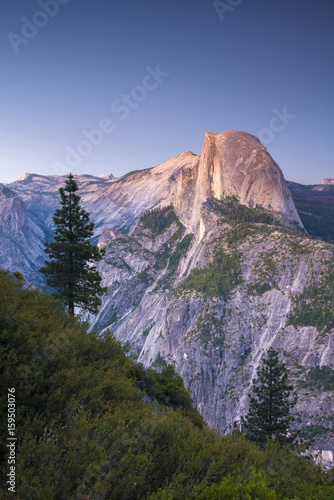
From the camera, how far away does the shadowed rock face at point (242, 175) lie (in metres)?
144

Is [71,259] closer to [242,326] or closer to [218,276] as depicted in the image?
[242,326]

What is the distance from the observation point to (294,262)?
10025cm

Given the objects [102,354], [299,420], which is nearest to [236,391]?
[299,420]

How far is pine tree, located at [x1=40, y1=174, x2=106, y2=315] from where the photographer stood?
899 inches

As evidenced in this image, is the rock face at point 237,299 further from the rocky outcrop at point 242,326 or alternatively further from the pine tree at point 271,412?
the pine tree at point 271,412

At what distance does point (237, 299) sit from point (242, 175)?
77070 mm

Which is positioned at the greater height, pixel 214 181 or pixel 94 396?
pixel 214 181

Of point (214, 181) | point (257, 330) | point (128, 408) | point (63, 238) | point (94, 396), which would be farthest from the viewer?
point (214, 181)

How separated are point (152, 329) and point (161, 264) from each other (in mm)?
59833

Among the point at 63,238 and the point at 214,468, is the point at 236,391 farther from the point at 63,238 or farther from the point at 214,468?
the point at 214,468

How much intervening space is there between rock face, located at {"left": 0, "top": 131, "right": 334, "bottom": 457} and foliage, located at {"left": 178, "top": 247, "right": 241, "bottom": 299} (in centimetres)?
48

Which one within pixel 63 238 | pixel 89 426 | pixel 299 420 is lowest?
pixel 299 420

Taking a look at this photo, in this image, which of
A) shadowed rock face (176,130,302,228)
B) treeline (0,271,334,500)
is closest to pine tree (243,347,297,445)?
treeline (0,271,334,500)

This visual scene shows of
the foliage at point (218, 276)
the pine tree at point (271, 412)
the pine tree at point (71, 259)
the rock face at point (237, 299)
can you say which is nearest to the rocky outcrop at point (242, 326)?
the rock face at point (237, 299)
